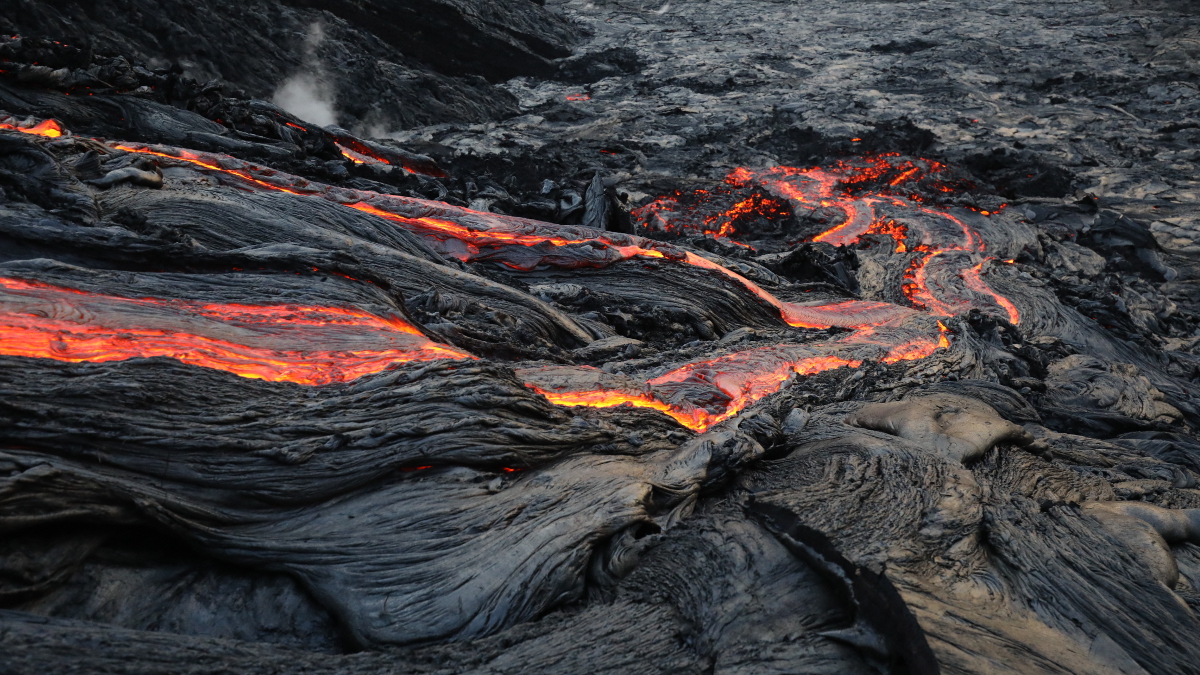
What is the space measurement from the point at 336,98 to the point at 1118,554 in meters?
14.6

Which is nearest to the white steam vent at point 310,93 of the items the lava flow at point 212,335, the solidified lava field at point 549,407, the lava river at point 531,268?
the solidified lava field at point 549,407

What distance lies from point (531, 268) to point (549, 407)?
133 inches

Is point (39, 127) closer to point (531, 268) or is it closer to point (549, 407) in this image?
point (531, 268)

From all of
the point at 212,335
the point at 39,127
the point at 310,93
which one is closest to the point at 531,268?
the point at 212,335

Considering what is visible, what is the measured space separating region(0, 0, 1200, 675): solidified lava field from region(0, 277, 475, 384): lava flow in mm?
26

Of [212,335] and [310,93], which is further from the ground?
[310,93]

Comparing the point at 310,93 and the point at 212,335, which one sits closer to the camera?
the point at 212,335

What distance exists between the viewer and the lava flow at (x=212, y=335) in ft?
11.3

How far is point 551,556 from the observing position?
3.20 metres

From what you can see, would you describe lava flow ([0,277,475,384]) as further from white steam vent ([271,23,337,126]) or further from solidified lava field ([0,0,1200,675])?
white steam vent ([271,23,337,126])

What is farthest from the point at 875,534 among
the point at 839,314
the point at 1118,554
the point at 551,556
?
the point at 839,314

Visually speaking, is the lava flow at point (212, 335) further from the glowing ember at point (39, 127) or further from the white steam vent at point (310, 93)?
the white steam vent at point (310, 93)

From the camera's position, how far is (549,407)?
4.12 m

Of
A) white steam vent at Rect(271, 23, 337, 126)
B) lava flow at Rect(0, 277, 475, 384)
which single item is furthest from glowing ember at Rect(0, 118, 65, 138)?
white steam vent at Rect(271, 23, 337, 126)
